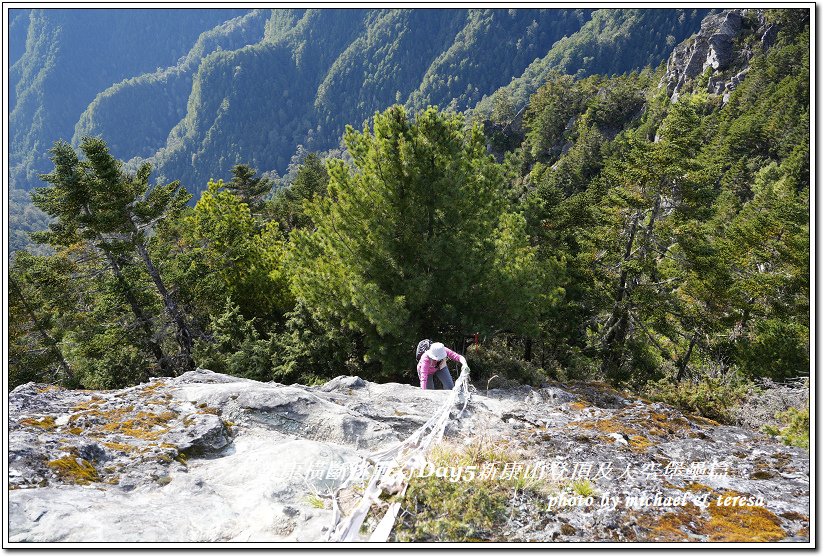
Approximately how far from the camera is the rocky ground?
387 cm

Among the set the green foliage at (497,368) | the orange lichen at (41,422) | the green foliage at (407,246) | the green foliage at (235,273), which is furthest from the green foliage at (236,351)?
the orange lichen at (41,422)

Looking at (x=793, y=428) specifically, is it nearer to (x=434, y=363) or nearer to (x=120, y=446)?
(x=434, y=363)

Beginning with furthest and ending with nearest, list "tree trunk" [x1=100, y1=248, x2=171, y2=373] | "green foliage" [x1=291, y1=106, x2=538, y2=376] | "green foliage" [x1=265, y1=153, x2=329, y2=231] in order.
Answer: "green foliage" [x1=265, y1=153, x2=329, y2=231] → "tree trunk" [x1=100, y1=248, x2=171, y2=373] → "green foliage" [x1=291, y1=106, x2=538, y2=376]

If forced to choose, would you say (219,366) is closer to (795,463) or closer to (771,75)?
(795,463)

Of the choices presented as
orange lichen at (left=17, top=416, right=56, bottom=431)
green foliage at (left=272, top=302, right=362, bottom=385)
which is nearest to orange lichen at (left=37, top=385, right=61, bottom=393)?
orange lichen at (left=17, top=416, right=56, bottom=431)

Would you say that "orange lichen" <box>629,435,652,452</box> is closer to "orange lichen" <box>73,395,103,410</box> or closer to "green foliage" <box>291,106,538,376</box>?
"green foliage" <box>291,106,538,376</box>

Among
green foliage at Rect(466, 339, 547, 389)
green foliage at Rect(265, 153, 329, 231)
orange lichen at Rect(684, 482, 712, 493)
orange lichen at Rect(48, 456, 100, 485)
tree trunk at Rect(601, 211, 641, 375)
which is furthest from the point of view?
green foliage at Rect(265, 153, 329, 231)

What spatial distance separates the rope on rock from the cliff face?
338ft

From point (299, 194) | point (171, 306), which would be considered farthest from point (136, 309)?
point (299, 194)

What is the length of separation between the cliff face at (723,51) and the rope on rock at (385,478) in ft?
338

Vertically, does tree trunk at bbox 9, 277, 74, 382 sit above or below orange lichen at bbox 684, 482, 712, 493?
above

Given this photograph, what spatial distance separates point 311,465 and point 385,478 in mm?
903

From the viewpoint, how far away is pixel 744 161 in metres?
61.1

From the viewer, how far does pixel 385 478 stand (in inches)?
165
